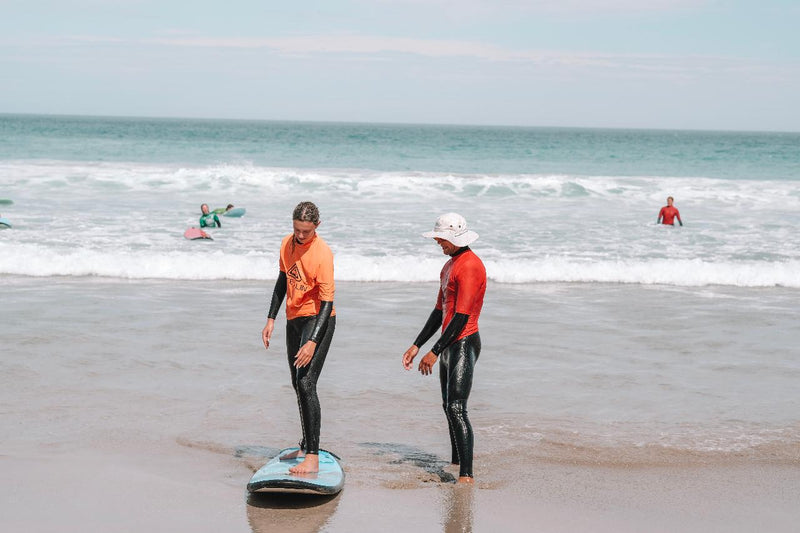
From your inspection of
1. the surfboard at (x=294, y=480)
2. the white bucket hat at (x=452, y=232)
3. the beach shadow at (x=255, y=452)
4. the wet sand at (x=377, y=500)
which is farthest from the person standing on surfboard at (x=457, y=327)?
the beach shadow at (x=255, y=452)

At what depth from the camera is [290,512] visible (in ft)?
16.3

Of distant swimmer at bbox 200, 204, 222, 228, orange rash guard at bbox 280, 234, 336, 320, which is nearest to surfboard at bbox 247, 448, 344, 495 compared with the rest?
orange rash guard at bbox 280, 234, 336, 320

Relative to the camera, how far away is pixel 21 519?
4.69 m

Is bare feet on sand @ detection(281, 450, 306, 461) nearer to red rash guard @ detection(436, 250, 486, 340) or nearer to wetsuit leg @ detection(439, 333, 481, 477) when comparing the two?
wetsuit leg @ detection(439, 333, 481, 477)

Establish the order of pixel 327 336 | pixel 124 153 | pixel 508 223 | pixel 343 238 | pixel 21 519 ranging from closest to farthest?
pixel 21 519 → pixel 327 336 → pixel 343 238 → pixel 508 223 → pixel 124 153

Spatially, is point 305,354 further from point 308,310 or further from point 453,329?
point 453,329

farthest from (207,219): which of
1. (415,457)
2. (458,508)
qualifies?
(458,508)

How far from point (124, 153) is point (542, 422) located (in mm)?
48571

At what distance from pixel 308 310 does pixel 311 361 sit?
0.32m

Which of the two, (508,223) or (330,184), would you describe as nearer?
(508,223)

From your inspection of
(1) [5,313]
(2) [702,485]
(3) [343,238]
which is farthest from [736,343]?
(3) [343,238]

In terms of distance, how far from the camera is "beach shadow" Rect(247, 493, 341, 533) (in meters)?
4.75

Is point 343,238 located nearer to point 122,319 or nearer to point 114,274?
point 114,274

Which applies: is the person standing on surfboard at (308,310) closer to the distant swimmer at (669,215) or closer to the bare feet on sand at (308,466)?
the bare feet on sand at (308,466)
